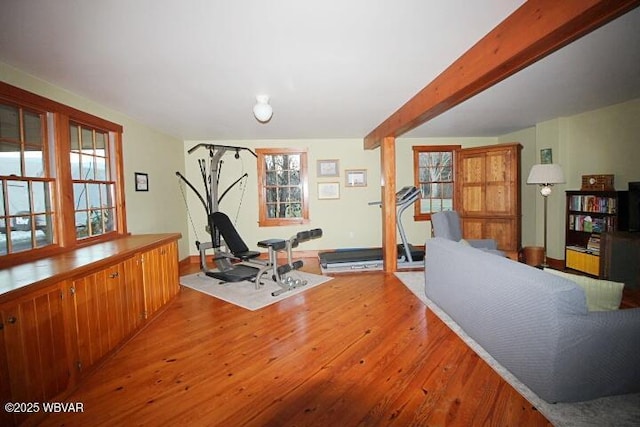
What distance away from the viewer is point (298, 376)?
6.70 ft

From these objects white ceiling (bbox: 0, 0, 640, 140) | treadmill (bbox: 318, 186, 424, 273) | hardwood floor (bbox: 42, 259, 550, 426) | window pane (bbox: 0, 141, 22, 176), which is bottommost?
hardwood floor (bbox: 42, 259, 550, 426)

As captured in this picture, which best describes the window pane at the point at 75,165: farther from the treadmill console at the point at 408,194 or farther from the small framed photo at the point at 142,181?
the treadmill console at the point at 408,194

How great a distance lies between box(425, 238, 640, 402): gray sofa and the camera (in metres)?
1.59

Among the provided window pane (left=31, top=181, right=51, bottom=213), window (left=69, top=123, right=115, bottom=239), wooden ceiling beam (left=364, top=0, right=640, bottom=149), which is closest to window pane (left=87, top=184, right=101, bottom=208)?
window (left=69, top=123, right=115, bottom=239)

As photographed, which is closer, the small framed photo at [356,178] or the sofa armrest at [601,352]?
the sofa armrest at [601,352]

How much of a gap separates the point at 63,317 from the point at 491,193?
20.0 ft

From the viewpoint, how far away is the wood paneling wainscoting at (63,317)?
1.55m

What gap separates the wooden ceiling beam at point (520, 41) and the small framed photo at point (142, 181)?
3.91m

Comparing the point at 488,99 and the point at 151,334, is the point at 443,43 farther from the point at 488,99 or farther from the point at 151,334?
the point at 151,334

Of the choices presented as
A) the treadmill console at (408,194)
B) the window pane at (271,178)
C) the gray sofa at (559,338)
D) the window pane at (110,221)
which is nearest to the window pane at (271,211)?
the window pane at (271,178)

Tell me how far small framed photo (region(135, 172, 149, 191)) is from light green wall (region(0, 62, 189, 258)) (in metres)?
0.06

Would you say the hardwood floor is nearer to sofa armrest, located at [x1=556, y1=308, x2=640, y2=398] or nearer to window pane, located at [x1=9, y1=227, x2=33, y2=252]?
sofa armrest, located at [x1=556, y1=308, x2=640, y2=398]

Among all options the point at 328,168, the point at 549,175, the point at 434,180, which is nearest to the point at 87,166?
the point at 328,168

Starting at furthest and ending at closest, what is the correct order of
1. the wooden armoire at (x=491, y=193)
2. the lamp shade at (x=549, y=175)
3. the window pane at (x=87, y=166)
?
the wooden armoire at (x=491, y=193) → the lamp shade at (x=549, y=175) → the window pane at (x=87, y=166)
